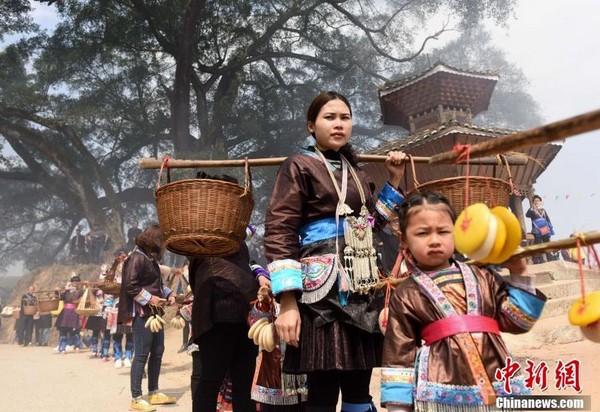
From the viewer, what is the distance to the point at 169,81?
88.1 ft

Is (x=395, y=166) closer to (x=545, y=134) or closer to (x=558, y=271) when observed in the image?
(x=545, y=134)

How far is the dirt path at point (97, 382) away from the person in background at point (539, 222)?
418cm

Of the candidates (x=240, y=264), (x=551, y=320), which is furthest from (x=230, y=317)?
(x=551, y=320)

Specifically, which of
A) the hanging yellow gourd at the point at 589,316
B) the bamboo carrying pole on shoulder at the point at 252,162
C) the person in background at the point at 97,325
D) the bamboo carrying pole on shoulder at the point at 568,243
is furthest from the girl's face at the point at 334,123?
the person in background at the point at 97,325

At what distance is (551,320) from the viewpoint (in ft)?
28.6

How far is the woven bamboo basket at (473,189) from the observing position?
2.66 metres

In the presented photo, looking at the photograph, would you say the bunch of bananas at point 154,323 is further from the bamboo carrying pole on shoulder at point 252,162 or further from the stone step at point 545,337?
the stone step at point 545,337

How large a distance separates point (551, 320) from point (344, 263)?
25.5ft

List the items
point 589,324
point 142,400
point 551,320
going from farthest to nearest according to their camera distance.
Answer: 1. point 551,320
2. point 142,400
3. point 589,324

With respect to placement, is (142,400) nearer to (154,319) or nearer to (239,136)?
(154,319)

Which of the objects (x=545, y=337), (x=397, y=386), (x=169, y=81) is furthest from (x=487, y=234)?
(x=169, y=81)

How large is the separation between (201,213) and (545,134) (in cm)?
181

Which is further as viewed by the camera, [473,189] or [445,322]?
[473,189]

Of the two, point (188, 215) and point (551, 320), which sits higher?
point (188, 215)
